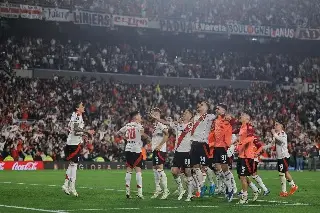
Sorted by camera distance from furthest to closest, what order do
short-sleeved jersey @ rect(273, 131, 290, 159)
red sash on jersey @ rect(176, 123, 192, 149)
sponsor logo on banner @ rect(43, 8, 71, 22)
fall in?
1. sponsor logo on banner @ rect(43, 8, 71, 22)
2. short-sleeved jersey @ rect(273, 131, 290, 159)
3. red sash on jersey @ rect(176, 123, 192, 149)

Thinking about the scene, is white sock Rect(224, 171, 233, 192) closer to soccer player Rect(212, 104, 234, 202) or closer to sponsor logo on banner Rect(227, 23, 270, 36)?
soccer player Rect(212, 104, 234, 202)

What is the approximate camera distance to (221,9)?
64.9 m

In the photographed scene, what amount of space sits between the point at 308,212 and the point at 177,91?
41.4 m

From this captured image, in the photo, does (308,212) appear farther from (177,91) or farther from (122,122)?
(177,91)

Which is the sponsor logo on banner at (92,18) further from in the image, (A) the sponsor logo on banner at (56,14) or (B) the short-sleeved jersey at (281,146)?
(B) the short-sleeved jersey at (281,146)

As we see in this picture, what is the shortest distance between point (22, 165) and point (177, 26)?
23.6 metres

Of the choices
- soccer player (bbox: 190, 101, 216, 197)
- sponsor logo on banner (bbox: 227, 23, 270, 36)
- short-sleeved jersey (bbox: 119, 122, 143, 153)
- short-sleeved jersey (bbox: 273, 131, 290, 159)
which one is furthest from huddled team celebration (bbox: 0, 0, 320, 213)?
soccer player (bbox: 190, 101, 216, 197)

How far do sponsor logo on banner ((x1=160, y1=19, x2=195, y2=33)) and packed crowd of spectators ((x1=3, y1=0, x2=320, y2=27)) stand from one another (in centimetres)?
85

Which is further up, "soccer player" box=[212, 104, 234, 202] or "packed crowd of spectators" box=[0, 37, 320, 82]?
"packed crowd of spectators" box=[0, 37, 320, 82]

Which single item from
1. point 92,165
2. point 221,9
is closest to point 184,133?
point 92,165

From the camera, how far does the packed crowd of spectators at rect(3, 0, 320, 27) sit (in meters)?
58.0

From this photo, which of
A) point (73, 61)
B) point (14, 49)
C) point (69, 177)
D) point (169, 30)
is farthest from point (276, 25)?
point (69, 177)

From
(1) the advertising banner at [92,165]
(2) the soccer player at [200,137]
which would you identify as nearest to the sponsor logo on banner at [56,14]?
(1) the advertising banner at [92,165]

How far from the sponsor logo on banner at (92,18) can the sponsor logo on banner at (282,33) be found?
17.5 metres
